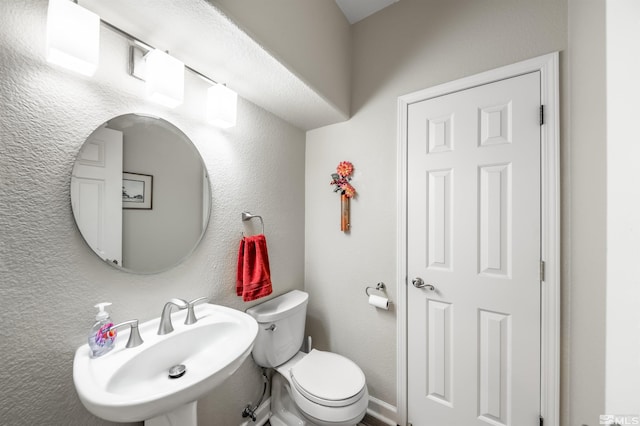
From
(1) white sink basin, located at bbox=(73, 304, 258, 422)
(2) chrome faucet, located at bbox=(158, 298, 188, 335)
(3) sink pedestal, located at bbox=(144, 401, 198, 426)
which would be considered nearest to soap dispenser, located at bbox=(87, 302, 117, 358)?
(1) white sink basin, located at bbox=(73, 304, 258, 422)

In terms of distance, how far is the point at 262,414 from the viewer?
1435 millimetres

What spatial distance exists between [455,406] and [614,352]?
1109 millimetres

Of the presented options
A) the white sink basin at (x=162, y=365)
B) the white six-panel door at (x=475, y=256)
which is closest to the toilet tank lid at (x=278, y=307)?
the white sink basin at (x=162, y=365)

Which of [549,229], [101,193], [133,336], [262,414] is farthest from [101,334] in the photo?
[549,229]

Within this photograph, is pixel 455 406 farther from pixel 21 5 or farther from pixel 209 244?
pixel 21 5

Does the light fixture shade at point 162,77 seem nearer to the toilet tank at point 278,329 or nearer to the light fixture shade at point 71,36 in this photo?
the light fixture shade at point 71,36

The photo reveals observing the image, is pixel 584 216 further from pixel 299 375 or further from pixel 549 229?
pixel 299 375

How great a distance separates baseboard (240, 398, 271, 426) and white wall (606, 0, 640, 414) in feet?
5.24

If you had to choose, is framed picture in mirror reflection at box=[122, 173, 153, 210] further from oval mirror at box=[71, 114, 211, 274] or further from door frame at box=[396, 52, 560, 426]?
door frame at box=[396, 52, 560, 426]

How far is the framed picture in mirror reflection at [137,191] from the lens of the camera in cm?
92

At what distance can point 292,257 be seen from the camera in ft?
5.57

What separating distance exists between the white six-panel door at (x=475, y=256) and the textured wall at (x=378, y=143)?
0.14 m

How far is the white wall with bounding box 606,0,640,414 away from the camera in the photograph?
1.35ft

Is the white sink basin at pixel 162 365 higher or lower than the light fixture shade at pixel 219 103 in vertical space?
lower
